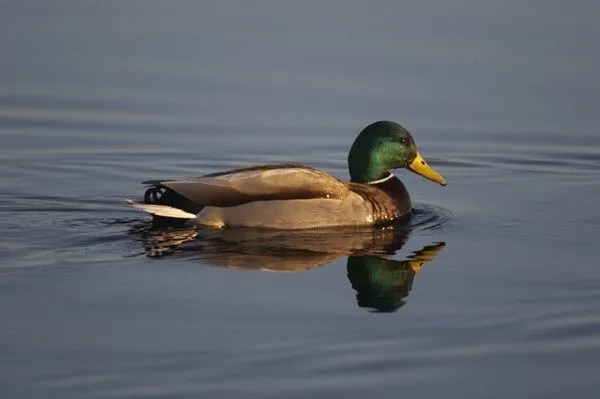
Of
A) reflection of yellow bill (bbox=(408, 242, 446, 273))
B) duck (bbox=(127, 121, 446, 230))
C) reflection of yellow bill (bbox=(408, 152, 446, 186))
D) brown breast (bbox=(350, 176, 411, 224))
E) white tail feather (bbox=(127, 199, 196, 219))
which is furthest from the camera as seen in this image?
reflection of yellow bill (bbox=(408, 152, 446, 186))

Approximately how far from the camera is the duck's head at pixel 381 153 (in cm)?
1352

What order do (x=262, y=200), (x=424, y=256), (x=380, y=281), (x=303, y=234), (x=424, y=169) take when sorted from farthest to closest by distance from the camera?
(x=424, y=169) < (x=262, y=200) < (x=303, y=234) < (x=424, y=256) < (x=380, y=281)

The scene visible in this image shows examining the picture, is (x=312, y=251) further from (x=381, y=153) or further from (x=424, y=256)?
(x=381, y=153)

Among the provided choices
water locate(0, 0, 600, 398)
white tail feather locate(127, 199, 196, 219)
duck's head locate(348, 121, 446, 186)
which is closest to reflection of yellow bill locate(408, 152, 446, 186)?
duck's head locate(348, 121, 446, 186)

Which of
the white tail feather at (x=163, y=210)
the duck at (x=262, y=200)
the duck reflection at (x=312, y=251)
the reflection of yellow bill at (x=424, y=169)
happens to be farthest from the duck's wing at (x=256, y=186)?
the reflection of yellow bill at (x=424, y=169)

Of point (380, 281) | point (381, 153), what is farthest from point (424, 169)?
point (380, 281)

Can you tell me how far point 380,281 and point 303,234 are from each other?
1782mm

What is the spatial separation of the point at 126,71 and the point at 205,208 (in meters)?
5.31

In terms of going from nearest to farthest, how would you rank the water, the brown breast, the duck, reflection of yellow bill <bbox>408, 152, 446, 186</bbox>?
the water → the duck → the brown breast → reflection of yellow bill <bbox>408, 152, 446, 186</bbox>

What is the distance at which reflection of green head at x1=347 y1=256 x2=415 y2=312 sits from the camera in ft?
33.4

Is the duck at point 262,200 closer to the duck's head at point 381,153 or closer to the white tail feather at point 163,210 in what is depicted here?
the white tail feather at point 163,210

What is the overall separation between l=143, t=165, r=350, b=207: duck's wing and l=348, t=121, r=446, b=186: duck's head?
820mm

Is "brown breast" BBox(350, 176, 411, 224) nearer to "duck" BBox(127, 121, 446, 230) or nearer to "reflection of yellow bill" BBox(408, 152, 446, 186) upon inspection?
"duck" BBox(127, 121, 446, 230)

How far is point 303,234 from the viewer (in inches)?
495
